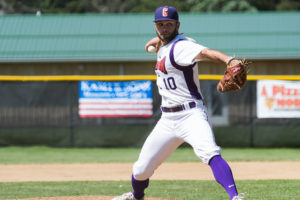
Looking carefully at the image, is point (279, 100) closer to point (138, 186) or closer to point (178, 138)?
point (138, 186)

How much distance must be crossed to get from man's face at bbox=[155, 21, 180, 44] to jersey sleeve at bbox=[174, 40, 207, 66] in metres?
0.24

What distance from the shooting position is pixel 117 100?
12.9 meters

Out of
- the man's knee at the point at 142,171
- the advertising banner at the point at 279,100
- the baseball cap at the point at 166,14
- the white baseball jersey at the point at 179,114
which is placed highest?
the baseball cap at the point at 166,14

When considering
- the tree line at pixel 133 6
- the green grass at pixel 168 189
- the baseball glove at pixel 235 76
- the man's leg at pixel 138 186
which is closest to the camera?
the baseball glove at pixel 235 76

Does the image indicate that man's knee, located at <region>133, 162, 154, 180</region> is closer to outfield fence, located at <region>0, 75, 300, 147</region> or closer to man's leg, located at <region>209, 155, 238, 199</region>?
man's leg, located at <region>209, 155, 238, 199</region>

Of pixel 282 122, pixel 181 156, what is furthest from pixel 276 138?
pixel 181 156

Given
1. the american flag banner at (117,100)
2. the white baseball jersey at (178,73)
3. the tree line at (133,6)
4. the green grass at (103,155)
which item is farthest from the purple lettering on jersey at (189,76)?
the tree line at (133,6)

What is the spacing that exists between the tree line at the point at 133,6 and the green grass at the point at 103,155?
62.3ft

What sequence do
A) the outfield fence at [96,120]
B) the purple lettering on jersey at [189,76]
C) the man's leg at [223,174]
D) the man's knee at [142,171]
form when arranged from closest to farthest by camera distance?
the man's leg at [223,174]
the purple lettering on jersey at [189,76]
the man's knee at [142,171]
the outfield fence at [96,120]

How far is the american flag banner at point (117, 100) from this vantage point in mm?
12852

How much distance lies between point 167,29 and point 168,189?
10.1 feet

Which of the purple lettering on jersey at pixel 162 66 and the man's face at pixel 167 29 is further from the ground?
the man's face at pixel 167 29

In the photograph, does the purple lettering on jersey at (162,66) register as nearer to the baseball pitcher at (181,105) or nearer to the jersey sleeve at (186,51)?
the baseball pitcher at (181,105)

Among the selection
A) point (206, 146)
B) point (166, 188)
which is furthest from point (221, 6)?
point (206, 146)
